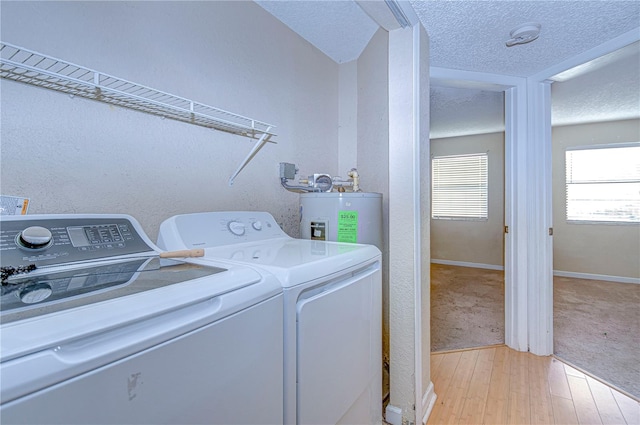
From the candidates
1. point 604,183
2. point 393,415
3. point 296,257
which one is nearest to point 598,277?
point 604,183

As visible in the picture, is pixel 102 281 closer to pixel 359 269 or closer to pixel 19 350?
pixel 19 350

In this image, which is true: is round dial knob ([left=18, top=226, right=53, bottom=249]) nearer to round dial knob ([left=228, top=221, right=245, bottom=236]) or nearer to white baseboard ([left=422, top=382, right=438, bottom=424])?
round dial knob ([left=228, top=221, right=245, bottom=236])

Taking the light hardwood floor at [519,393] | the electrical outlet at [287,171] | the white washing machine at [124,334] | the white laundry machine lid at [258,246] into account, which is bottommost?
the light hardwood floor at [519,393]

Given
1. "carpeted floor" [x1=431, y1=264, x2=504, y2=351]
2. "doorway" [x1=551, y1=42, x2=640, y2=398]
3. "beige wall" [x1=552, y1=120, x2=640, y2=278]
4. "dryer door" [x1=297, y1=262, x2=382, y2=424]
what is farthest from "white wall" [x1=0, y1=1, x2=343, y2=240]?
"beige wall" [x1=552, y1=120, x2=640, y2=278]

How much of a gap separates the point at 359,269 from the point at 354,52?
178 centimetres

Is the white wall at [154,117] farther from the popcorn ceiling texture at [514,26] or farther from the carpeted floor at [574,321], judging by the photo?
the carpeted floor at [574,321]

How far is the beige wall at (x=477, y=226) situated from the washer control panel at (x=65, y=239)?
17.5 ft

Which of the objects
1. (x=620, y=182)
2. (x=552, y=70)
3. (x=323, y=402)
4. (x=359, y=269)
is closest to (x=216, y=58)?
(x=359, y=269)

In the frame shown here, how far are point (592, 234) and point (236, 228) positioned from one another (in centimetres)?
535

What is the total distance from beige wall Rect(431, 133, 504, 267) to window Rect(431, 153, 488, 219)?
9cm

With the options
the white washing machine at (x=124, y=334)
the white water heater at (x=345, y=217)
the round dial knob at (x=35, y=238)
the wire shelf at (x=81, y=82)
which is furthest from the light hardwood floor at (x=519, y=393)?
the wire shelf at (x=81, y=82)

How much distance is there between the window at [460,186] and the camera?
16.8ft

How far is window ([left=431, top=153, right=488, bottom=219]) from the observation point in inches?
201

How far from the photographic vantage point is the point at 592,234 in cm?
431
